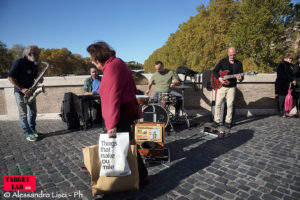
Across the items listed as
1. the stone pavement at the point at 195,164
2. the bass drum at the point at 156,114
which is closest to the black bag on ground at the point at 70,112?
the stone pavement at the point at 195,164

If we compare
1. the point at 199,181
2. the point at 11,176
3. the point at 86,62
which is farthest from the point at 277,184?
the point at 86,62

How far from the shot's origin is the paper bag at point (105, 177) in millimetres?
2307

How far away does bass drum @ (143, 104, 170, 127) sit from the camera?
5.12 metres

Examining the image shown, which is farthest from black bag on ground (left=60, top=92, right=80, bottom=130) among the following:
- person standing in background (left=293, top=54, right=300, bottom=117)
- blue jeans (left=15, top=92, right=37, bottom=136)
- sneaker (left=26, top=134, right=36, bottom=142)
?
person standing in background (left=293, top=54, right=300, bottom=117)

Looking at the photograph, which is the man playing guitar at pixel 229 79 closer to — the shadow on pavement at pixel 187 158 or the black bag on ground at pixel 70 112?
the shadow on pavement at pixel 187 158

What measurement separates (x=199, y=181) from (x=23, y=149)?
4054 millimetres

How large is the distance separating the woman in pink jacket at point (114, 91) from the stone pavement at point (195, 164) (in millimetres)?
1129

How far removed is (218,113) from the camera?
586cm

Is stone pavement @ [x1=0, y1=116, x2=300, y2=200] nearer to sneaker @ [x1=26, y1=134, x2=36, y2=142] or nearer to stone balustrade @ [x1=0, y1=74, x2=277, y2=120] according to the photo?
sneaker @ [x1=26, y1=134, x2=36, y2=142]

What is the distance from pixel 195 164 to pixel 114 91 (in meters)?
2.28

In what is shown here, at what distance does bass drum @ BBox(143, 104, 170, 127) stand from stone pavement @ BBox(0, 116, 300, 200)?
0.55m

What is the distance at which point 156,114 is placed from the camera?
16.9 feet

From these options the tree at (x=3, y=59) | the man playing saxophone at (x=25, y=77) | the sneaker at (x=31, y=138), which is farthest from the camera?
the tree at (x=3, y=59)

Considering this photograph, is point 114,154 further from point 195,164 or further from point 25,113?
point 25,113
